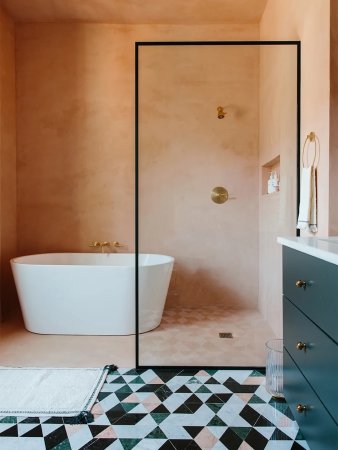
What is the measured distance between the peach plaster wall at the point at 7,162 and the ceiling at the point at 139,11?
0.29 meters

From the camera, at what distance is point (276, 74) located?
2611mm

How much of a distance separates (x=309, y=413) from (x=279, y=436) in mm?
397

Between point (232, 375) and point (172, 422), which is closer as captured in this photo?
point (172, 422)

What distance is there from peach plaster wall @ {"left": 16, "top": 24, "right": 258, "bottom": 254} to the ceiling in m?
0.11

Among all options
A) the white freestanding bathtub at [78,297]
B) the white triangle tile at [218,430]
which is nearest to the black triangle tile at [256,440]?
the white triangle tile at [218,430]

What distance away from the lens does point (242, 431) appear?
164 cm

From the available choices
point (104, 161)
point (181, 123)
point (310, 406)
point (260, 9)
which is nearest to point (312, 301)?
point (310, 406)

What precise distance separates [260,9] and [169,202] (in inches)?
87.8

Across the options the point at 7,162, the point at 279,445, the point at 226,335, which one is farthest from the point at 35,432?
the point at 7,162

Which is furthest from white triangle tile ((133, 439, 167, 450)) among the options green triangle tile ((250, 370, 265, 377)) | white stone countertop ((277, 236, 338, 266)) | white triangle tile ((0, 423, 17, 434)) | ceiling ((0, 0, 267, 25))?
ceiling ((0, 0, 267, 25))

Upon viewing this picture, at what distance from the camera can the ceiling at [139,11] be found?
3279 mm

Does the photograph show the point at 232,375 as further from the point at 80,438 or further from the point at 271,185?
the point at 271,185

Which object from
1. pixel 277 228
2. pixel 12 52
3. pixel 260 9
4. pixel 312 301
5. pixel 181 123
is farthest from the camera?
pixel 12 52

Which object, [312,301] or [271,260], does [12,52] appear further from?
[312,301]
